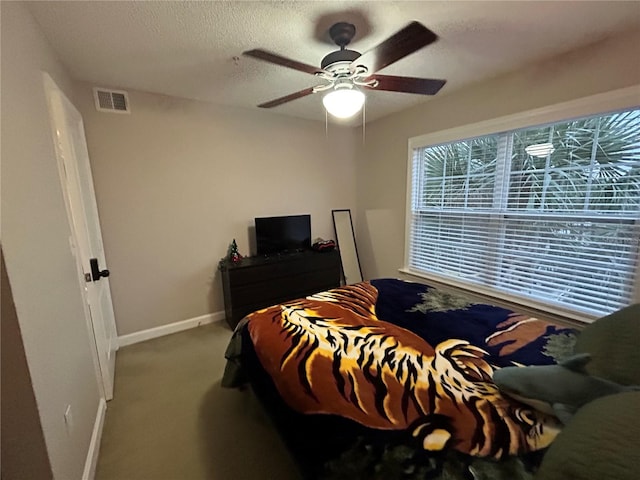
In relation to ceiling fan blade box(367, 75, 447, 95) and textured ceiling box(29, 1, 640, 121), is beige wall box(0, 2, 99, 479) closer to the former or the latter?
textured ceiling box(29, 1, 640, 121)

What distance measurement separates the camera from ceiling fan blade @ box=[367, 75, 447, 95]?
169 centimetres

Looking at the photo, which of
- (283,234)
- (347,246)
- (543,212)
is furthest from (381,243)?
(543,212)

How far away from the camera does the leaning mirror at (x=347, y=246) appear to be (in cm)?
403

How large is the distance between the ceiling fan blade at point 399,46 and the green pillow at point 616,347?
1.59m

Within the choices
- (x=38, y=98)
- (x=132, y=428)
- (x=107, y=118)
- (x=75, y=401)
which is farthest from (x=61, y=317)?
(x=107, y=118)

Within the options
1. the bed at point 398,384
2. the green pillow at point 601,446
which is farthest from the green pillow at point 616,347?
the green pillow at point 601,446

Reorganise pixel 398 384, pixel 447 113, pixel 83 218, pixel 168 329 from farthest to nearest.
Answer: pixel 168 329
pixel 447 113
pixel 83 218
pixel 398 384

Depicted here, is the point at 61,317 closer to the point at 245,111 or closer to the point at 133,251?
the point at 133,251

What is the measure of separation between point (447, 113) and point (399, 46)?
1726 mm

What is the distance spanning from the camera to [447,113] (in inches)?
111

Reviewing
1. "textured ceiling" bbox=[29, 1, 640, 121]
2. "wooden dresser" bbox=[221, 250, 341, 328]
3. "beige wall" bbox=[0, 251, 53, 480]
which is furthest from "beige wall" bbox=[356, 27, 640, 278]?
"beige wall" bbox=[0, 251, 53, 480]

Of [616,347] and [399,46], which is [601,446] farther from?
[399,46]

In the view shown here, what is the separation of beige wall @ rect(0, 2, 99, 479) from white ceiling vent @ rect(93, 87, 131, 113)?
82 centimetres

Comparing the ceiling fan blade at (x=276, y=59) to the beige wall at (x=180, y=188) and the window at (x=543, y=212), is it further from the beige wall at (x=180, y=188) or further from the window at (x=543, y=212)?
the window at (x=543, y=212)
